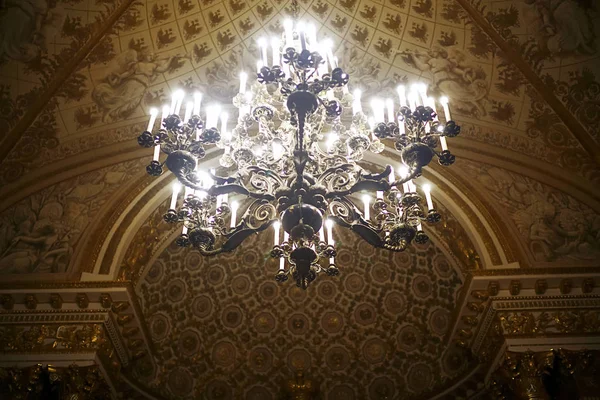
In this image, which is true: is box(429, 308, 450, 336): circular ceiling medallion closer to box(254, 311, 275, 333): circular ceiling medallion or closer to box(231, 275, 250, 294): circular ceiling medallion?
box(254, 311, 275, 333): circular ceiling medallion

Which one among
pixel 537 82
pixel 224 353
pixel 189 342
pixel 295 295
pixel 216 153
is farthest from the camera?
pixel 295 295

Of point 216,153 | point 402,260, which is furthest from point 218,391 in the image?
point 216,153

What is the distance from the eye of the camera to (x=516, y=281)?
775 cm

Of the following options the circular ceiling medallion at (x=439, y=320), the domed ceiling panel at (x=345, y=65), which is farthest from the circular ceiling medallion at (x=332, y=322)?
the domed ceiling panel at (x=345, y=65)

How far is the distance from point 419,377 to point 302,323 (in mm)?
2429

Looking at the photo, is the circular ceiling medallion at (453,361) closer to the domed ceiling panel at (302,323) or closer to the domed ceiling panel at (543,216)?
the domed ceiling panel at (302,323)

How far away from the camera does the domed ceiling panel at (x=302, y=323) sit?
1059 cm

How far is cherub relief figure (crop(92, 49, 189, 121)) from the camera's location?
26.0 feet

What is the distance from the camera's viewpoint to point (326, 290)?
37.0 feet

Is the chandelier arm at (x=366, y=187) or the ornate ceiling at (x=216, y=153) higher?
the ornate ceiling at (x=216, y=153)

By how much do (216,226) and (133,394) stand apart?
5934 mm

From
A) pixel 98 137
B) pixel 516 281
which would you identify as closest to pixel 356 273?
pixel 516 281

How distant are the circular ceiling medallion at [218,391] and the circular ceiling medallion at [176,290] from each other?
173 centimetres

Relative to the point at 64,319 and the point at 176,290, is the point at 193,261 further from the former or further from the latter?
the point at 64,319
